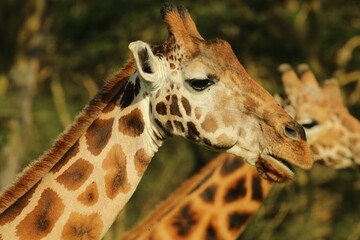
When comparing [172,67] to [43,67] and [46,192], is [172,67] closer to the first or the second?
[46,192]

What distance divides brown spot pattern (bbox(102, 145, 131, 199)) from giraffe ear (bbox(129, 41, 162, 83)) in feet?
1.64

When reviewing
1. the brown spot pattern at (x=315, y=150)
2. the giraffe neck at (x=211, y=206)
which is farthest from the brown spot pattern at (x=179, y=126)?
the brown spot pattern at (x=315, y=150)

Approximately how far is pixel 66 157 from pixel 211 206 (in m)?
2.50

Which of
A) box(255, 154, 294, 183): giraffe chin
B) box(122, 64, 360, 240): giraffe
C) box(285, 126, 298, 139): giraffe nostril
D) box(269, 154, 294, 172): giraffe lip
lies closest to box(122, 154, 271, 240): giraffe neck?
box(122, 64, 360, 240): giraffe

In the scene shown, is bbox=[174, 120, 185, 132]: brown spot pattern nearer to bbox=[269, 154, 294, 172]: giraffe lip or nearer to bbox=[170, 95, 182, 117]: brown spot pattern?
bbox=[170, 95, 182, 117]: brown spot pattern

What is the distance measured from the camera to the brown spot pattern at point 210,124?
645 centimetres

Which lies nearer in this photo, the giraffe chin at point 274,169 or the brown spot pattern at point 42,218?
the brown spot pattern at point 42,218

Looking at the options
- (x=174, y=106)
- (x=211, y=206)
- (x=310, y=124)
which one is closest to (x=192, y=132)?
(x=174, y=106)

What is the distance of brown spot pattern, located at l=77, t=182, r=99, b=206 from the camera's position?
20.9ft

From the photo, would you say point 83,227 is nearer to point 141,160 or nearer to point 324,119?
point 141,160

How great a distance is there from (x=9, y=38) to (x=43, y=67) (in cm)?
200

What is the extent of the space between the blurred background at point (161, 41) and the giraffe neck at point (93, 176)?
5593 millimetres

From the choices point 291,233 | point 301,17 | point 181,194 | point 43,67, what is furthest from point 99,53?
point 181,194

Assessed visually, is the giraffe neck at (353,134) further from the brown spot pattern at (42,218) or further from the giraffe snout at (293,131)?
the brown spot pattern at (42,218)
